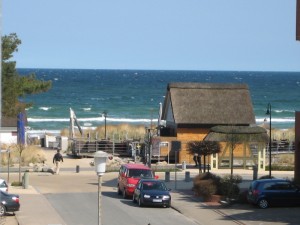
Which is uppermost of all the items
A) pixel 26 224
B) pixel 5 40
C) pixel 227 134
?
pixel 5 40

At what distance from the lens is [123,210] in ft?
118

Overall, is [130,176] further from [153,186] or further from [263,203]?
[263,203]

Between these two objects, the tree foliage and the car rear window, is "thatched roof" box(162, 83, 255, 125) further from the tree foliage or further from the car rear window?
the car rear window

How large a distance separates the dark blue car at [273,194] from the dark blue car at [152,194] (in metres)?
3.73

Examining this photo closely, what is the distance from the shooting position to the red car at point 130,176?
1560 inches

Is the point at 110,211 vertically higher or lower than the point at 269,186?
lower

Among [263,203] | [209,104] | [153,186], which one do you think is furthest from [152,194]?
[209,104]

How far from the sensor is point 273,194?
35812mm

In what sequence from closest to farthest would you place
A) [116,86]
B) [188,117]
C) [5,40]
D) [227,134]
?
[227,134] → [5,40] → [188,117] → [116,86]

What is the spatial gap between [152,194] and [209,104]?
74.6 feet

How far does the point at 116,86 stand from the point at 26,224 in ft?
520

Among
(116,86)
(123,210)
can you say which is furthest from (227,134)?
(116,86)

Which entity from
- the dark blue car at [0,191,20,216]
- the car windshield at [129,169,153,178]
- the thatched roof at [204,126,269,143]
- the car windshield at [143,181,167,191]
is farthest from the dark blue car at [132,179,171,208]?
the thatched roof at [204,126,269,143]

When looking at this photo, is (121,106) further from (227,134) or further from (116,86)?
(227,134)
